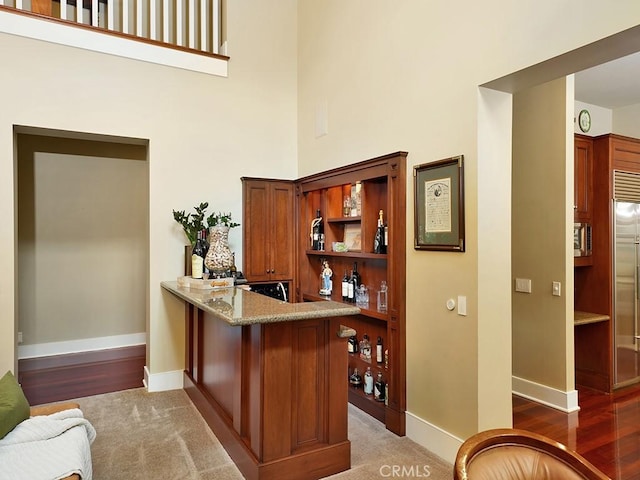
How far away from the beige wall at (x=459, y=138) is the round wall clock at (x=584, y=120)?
3.16 m

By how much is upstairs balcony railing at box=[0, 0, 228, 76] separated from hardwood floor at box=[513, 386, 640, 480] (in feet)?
15.0

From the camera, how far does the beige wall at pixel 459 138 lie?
2.38 metres

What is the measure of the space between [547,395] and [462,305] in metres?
1.91

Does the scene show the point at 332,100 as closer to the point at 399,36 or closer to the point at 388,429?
the point at 399,36

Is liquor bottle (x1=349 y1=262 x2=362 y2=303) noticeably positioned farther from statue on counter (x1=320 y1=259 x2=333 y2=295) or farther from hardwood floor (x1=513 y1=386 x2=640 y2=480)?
hardwood floor (x1=513 y1=386 x2=640 y2=480)

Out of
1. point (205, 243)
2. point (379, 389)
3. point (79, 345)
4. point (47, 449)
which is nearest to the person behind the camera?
point (47, 449)

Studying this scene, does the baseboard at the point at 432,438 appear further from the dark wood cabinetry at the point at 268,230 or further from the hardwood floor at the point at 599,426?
the dark wood cabinetry at the point at 268,230

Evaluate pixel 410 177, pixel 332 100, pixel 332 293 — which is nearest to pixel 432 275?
pixel 410 177

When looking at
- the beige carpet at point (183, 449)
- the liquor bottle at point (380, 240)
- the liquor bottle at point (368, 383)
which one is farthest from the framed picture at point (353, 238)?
the beige carpet at point (183, 449)

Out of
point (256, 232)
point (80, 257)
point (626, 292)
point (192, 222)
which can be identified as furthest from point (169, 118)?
point (626, 292)

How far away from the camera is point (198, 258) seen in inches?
153

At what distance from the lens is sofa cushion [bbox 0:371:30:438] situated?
6.41 ft

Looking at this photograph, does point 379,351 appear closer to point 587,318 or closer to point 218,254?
point 218,254

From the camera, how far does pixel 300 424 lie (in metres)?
2.61
